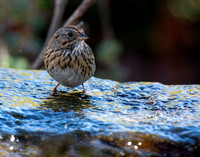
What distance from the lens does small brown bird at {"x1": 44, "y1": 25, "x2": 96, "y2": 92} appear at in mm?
3885

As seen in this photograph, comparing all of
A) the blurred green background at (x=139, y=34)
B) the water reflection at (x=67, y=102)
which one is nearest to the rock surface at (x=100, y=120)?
the water reflection at (x=67, y=102)

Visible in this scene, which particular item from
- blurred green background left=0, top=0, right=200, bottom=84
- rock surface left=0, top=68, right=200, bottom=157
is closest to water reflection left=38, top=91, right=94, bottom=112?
rock surface left=0, top=68, right=200, bottom=157

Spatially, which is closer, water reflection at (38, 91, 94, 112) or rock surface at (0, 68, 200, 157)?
rock surface at (0, 68, 200, 157)

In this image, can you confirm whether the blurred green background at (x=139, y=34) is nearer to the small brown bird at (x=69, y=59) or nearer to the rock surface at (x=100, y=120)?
the small brown bird at (x=69, y=59)

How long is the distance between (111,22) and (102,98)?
548 cm

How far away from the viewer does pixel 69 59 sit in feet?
12.9

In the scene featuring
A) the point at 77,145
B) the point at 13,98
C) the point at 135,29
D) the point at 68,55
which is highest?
the point at 135,29

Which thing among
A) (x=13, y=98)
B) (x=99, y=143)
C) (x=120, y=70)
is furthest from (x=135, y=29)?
(x=99, y=143)

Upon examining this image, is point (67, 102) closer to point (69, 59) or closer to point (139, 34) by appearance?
point (69, 59)

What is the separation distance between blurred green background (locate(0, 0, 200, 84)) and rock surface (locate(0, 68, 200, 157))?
11.6 ft

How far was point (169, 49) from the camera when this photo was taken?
941cm

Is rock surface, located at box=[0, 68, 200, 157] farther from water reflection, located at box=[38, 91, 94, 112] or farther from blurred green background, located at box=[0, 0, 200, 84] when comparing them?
blurred green background, located at box=[0, 0, 200, 84]

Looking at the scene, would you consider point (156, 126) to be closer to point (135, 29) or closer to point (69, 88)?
point (69, 88)

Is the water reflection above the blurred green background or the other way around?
the other way around
